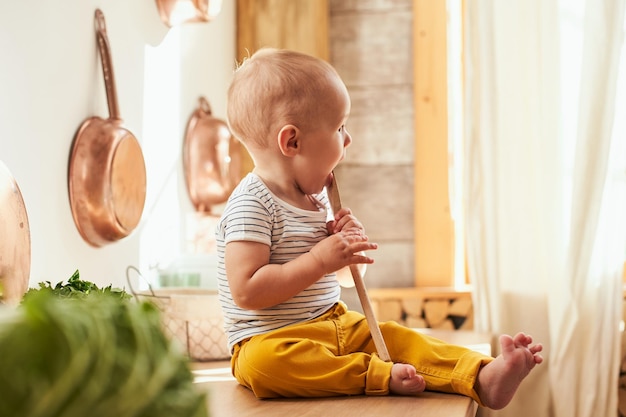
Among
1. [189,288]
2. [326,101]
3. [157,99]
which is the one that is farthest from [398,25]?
[326,101]

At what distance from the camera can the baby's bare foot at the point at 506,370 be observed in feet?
3.76

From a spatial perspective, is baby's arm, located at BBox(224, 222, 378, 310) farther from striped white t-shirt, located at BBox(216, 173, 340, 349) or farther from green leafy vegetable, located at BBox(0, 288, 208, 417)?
green leafy vegetable, located at BBox(0, 288, 208, 417)

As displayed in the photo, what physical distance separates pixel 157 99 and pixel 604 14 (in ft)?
3.82

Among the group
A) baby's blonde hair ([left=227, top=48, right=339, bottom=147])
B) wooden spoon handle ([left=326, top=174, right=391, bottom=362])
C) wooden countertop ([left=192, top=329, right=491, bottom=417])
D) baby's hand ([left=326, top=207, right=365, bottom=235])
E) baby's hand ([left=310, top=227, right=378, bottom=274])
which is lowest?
wooden countertop ([left=192, top=329, right=491, bottom=417])

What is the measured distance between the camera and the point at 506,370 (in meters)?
1.15

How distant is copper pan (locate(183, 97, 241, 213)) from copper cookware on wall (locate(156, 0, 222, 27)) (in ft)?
1.00

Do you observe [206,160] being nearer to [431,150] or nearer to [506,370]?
[431,150]

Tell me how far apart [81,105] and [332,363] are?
0.83 meters

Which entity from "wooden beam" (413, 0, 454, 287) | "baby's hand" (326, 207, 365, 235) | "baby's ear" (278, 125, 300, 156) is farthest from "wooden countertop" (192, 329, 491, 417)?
"wooden beam" (413, 0, 454, 287)

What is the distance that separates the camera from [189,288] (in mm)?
1871

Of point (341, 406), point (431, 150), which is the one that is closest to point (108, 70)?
point (341, 406)

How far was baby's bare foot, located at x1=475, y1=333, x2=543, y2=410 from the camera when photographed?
1147 mm

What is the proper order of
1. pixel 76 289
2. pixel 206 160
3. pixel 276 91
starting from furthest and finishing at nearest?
pixel 206 160, pixel 276 91, pixel 76 289

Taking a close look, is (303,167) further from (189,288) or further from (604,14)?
(604,14)
